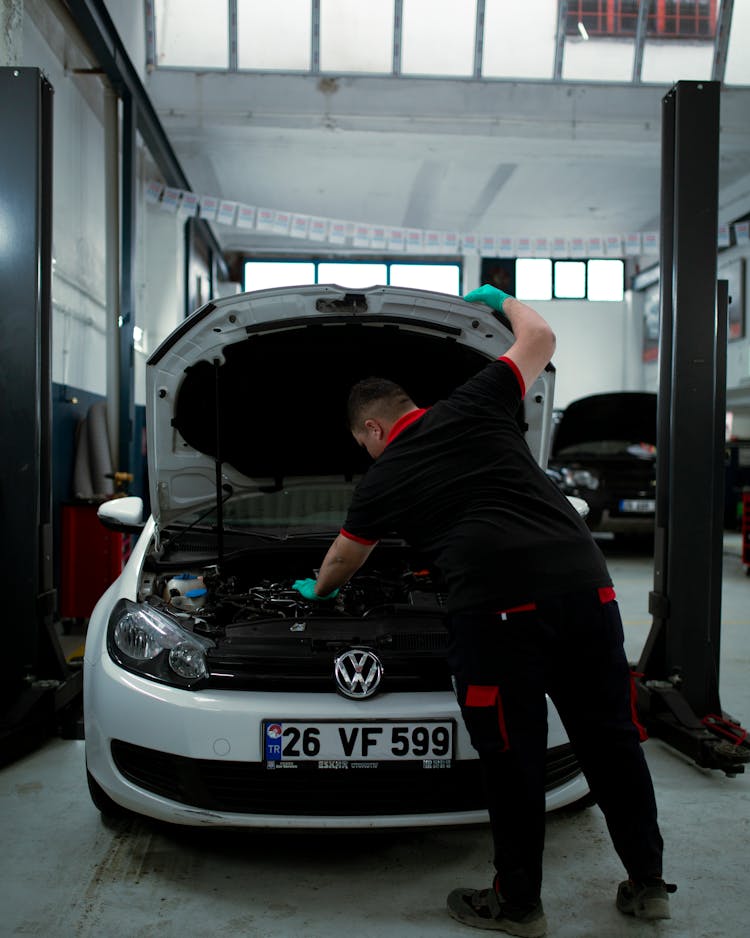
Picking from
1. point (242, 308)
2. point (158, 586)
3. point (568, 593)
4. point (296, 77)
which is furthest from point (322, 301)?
point (296, 77)

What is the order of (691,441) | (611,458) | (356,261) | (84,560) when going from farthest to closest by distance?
(356,261) < (611,458) < (84,560) < (691,441)

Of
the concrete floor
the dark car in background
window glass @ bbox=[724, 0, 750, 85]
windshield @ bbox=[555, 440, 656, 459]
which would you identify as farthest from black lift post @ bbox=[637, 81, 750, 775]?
window glass @ bbox=[724, 0, 750, 85]

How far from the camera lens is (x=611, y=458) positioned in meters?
8.20

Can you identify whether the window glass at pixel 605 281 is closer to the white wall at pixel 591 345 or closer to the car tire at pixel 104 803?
the white wall at pixel 591 345

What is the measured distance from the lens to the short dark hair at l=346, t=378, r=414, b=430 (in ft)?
6.47

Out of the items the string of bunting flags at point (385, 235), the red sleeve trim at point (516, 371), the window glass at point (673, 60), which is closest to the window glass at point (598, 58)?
the window glass at point (673, 60)

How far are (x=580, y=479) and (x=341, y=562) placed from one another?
639 cm

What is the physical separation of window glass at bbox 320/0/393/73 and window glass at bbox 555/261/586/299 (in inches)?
321

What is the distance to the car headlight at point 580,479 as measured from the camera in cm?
797

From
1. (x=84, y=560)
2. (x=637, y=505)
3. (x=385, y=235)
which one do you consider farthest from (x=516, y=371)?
(x=385, y=235)

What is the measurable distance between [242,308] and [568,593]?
4.58 feet

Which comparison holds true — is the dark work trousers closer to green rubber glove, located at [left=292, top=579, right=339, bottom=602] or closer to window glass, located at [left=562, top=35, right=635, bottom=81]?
green rubber glove, located at [left=292, top=579, right=339, bottom=602]

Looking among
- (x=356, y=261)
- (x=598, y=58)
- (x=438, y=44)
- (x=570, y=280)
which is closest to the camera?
(x=438, y=44)

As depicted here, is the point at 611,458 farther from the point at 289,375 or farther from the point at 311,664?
the point at 311,664
